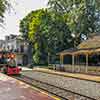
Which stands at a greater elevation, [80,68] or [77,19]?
[77,19]

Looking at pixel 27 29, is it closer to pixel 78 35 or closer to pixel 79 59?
pixel 78 35

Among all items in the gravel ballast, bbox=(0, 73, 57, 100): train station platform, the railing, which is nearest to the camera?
bbox=(0, 73, 57, 100): train station platform

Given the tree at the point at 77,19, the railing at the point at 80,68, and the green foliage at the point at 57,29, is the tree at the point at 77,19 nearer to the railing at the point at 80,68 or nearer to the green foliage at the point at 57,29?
the green foliage at the point at 57,29

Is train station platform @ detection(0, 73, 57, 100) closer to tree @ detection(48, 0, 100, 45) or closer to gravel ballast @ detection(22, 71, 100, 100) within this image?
gravel ballast @ detection(22, 71, 100, 100)

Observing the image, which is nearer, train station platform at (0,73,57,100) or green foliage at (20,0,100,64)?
train station platform at (0,73,57,100)

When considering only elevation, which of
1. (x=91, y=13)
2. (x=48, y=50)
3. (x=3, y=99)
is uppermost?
(x=91, y=13)

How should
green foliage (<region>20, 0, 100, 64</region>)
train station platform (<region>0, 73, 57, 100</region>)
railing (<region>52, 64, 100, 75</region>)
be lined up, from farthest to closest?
green foliage (<region>20, 0, 100, 64</region>)
railing (<region>52, 64, 100, 75</region>)
train station platform (<region>0, 73, 57, 100</region>)

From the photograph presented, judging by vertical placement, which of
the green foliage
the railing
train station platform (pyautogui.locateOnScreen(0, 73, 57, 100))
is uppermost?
the green foliage

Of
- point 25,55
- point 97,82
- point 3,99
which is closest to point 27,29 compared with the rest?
point 25,55

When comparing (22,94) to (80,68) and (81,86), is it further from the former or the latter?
(80,68)

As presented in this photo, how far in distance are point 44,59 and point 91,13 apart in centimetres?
1915

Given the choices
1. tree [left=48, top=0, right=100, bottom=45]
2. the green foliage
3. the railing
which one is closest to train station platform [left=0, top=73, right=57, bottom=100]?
the railing

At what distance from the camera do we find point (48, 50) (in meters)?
62.5

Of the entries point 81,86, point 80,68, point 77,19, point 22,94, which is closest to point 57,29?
point 77,19
